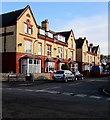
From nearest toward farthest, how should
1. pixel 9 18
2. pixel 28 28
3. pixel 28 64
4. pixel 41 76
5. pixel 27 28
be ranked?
pixel 41 76 → pixel 28 64 → pixel 9 18 → pixel 27 28 → pixel 28 28

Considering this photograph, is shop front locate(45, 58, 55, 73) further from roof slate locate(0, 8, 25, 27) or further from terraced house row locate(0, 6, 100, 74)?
roof slate locate(0, 8, 25, 27)

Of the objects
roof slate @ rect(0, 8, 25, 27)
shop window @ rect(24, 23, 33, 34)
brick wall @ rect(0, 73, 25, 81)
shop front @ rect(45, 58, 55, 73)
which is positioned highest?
roof slate @ rect(0, 8, 25, 27)

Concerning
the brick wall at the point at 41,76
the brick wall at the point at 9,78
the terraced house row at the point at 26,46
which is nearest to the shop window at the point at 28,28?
the terraced house row at the point at 26,46

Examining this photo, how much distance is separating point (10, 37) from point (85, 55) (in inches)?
1262

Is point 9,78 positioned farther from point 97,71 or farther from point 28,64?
point 97,71

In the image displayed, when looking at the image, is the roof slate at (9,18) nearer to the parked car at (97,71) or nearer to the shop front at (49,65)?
the shop front at (49,65)

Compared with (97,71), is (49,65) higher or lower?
higher

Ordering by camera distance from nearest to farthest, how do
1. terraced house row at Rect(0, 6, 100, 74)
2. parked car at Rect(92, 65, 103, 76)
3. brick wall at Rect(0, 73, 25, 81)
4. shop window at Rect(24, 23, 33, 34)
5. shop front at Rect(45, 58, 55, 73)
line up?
brick wall at Rect(0, 73, 25, 81) < terraced house row at Rect(0, 6, 100, 74) < shop window at Rect(24, 23, 33, 34) < shop front at Rect(45, 58, 55, 73) < parked car at Rect(92, 65, 103, 76)

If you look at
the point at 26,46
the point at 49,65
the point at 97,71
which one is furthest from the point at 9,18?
the point at 97,71

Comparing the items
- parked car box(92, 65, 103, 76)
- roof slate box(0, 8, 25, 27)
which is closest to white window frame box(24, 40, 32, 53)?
roof slate box(0, 8, 25, 27)

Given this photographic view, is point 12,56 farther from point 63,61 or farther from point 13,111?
point 13,111

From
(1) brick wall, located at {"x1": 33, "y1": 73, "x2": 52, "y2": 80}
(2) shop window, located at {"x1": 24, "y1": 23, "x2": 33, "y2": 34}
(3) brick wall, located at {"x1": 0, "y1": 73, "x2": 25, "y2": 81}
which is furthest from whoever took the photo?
(2) shop window, located at {"x1": 24, "y1": 23, "x2": 33, "y2": 34}

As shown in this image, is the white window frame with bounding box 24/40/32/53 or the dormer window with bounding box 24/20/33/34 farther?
the dormer window with bounding box 24/20/33/34

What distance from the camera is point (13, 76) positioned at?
78.9ft
